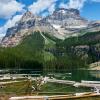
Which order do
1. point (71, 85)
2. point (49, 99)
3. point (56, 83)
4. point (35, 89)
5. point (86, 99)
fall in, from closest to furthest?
point (49, 99) → point (86, 99) → point (35, 89) → point (71, 85) → point (56, 83)

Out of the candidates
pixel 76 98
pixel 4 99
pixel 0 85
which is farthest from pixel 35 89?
pixel 76 98

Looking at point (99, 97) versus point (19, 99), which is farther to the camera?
point (99, 97)

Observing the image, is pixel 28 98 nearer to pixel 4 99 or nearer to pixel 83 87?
pixel 4 99

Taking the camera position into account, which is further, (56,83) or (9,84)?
(56,83)

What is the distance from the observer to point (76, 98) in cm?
4031

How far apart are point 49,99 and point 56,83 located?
55115mm

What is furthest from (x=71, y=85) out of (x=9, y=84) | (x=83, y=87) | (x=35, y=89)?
(x=35, y=89)

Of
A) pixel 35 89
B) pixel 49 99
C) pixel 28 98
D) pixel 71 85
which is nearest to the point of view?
pixel 49 99

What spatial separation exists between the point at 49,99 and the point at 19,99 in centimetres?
426

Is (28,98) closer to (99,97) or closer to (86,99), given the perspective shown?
(86,99)

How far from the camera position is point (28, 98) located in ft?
130

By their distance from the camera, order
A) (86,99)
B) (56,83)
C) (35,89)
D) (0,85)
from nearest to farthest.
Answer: (86,99) < (35,89) < (0,85) < (56,83)

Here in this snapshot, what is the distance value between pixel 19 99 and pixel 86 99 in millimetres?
9458

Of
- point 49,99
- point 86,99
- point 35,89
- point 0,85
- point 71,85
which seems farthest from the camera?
point 71,85
